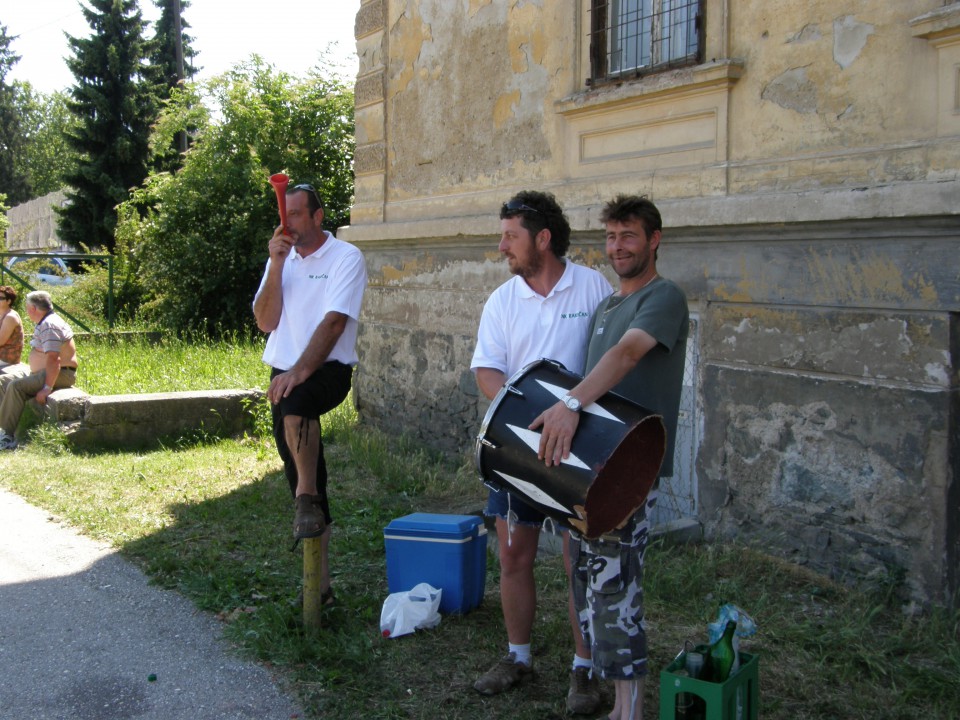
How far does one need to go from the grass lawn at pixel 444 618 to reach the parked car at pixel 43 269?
12882 mm

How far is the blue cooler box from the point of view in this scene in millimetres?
4246

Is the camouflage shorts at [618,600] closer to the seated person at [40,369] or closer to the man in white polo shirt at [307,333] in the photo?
the man in white polo shirt at [307,333]

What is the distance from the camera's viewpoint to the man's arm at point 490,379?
3.45 meters

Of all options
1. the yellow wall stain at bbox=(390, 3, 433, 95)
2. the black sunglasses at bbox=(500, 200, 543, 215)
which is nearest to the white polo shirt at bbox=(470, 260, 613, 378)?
the black sunglasses at bbox=(500, 200, 543, 215)

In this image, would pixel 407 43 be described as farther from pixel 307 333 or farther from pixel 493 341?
pixel 493 341

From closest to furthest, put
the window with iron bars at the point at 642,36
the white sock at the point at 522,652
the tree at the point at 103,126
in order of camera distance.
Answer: the white sock at the point at 522,652, the window with iron bars at the point at 642,36, the tree at the point at 103,126

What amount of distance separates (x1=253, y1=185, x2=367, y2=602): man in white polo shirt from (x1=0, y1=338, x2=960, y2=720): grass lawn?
0.53 m

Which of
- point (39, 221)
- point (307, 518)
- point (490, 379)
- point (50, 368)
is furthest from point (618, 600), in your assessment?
Answer: point (39, 221)

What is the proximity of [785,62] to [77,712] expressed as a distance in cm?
440

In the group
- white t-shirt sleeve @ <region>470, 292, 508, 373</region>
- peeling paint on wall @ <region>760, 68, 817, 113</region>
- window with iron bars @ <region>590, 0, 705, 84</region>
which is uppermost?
window with iron bars @ <region>590, 0, 705, 84</region>

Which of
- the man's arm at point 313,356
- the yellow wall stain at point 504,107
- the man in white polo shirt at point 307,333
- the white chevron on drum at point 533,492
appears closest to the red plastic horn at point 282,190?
the man in white polo shirt at point 307,333

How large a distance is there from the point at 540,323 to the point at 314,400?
1.12m

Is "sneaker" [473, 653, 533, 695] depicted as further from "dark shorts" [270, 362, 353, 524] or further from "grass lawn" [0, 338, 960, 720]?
"dark shorts" [270, 362, 353, 524]

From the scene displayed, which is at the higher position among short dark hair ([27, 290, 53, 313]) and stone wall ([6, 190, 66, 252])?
stone wall ([6, 190, 66, 252])
